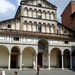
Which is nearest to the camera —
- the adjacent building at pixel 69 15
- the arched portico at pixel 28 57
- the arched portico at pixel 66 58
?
the arched portico at pixel 28 57

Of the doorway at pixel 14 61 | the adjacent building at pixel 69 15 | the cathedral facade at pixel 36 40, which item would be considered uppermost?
the adjacent building at pixel 69 15

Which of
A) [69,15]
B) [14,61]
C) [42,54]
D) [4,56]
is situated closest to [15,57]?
[14,61]

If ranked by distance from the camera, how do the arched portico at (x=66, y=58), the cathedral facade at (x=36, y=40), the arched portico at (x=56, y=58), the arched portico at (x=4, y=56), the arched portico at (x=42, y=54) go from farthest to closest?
1. the arched portico at (x=66, y=58)
2. the arched portico at (x=56, y=58)
3. the arched portico at (x=42, y=54)
4. the arched portico at (x=4, y=56)
5. the cathedral facade at (x=36, y=40)

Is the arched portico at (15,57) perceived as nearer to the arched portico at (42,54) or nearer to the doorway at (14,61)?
the doorway at (14,61)

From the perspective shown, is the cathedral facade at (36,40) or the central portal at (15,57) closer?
the cathedral facade at (36,40)

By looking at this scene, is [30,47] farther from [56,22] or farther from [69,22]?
[69,22]

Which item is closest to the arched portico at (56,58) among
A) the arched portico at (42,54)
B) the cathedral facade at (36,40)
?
the cathedral facade at (36,40)

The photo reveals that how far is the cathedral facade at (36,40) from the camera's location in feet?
102

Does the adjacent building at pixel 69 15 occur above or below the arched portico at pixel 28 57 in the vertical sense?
above

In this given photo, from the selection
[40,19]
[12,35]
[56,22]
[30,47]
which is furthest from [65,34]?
[12,35]

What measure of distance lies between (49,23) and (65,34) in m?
4.05

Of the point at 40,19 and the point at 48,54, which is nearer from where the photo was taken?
the point at 48,54

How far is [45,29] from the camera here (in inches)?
1409

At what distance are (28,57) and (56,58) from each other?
20.2 feet
